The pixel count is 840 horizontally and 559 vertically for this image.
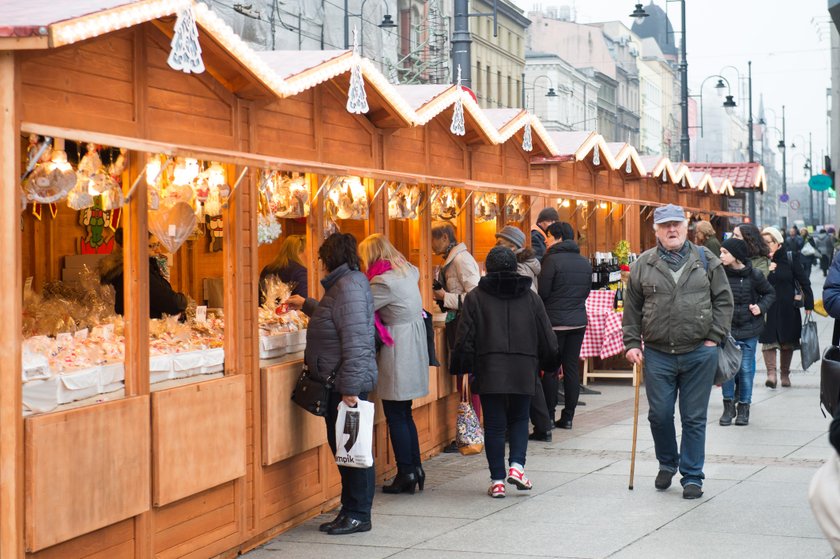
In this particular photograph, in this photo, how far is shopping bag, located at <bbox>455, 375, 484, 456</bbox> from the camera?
10.6 metres

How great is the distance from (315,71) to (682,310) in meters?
2.92

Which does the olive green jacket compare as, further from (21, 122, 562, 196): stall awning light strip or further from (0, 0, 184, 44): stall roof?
(0, 0, 184, 44): stall roof

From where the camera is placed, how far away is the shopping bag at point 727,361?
9009 mm

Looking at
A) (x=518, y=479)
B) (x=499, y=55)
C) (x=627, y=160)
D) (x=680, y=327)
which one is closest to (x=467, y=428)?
(x=518, y=479)

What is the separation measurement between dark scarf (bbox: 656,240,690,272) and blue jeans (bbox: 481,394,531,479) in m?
1.34

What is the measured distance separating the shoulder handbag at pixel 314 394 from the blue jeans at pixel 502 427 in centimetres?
144

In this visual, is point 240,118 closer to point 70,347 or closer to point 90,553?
point 70,347

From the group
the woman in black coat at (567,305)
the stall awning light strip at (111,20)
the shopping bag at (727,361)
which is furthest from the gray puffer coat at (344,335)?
the woman in black coat at (567,305)

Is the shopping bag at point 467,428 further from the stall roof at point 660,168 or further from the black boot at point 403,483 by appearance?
the stall roof at point 660,168

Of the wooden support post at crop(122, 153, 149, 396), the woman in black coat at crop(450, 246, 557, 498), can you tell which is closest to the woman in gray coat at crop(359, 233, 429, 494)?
the woman in black coat at crop(450, 246, 557, 498)

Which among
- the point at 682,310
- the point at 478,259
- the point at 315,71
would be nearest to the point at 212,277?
the point at 315,71

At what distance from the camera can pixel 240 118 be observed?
767 cm

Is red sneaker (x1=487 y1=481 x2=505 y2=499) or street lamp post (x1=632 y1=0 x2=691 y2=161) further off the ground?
street lamp post (x1=632 y1=0 x2=691 y2=161)

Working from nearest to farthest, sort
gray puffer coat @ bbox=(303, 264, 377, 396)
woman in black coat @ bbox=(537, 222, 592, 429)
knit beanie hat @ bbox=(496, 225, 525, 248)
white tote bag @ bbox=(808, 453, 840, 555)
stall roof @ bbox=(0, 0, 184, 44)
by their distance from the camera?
white tote bag @ bbox=(808, 453, 840, 555) < stall roof @ bbox=(0, 0, 184, 44) < gray puffer coat @ bbox=(303, 264, 377, 396) < knit beanie hat @ bbox=(496, 225, 525, 248) < woman in black coat @ bbox=(537, 222, 592, 429)
